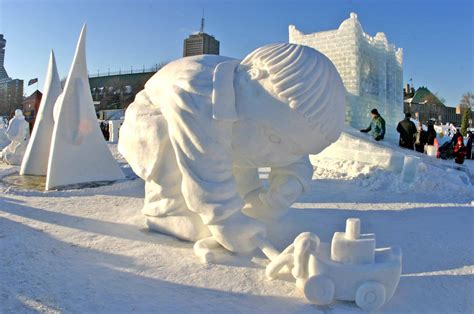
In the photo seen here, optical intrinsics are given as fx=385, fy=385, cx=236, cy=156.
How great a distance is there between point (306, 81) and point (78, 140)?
4.40 metres

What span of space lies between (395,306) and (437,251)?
3.96ft

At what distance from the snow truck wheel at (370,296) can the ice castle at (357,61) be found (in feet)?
31.0

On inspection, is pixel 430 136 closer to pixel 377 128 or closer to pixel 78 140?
pixel 377 128

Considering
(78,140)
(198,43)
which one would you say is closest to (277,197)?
(78,140)

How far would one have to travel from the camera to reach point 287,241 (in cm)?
291

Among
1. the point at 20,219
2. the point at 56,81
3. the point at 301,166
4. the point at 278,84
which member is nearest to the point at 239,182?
the point at 301,166

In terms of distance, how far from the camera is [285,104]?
238 centimetres

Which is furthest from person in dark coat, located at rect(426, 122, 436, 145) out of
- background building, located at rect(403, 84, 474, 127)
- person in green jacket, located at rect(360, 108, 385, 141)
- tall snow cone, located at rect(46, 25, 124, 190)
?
background building, located at rect(403, 84, 474, 127)

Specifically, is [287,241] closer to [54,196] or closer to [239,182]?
[239,182]

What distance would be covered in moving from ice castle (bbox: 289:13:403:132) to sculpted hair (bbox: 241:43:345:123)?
893cm

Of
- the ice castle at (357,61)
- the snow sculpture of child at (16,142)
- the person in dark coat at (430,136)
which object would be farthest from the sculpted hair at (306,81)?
the ice castle at (357,61)

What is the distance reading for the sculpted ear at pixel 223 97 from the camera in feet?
8.16

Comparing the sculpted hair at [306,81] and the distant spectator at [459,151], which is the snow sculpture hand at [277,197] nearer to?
the sculpted hair at [306,81]

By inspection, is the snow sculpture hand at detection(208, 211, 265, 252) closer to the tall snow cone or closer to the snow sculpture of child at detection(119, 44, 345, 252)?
Result: the snow sculpture of child at detection(119, 44, 345, 252)
